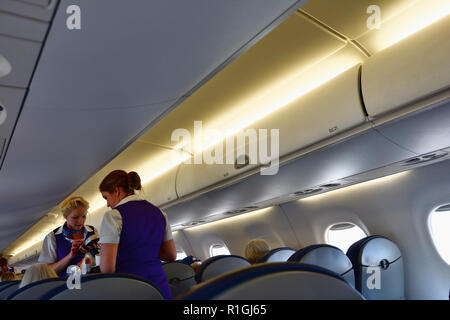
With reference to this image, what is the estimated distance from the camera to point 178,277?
3.45m

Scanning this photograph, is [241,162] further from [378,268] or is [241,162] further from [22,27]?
[22,27]

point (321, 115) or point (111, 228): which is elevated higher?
point (321, 115)

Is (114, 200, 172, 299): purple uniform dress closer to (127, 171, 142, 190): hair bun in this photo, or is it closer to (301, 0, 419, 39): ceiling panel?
(127, 171, 142, 190): hair bun

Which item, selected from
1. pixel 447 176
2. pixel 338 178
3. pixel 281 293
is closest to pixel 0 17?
pixel 281 293

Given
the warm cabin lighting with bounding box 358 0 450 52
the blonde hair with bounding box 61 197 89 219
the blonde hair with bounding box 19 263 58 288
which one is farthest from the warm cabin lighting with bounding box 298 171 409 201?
the blonde hair with bounding box 19 263 58 288

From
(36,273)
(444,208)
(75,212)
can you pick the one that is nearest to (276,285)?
(36,273)

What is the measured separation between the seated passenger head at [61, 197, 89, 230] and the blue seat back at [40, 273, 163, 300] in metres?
1.70

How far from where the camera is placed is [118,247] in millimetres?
2154

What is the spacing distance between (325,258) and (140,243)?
1584 mm

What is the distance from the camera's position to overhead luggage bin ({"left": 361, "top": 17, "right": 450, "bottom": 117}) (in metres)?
1.98

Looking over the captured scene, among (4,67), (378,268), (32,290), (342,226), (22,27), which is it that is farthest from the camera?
(342,226)

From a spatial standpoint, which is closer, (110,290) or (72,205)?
(110,290)

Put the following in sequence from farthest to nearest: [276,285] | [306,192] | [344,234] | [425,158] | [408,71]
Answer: [344,234]
[306,192]
[425,158]
[408,71]
[276,285]

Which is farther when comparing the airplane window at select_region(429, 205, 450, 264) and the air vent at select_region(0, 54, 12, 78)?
the airplane window at select_region(429, 205, 450, 264)
